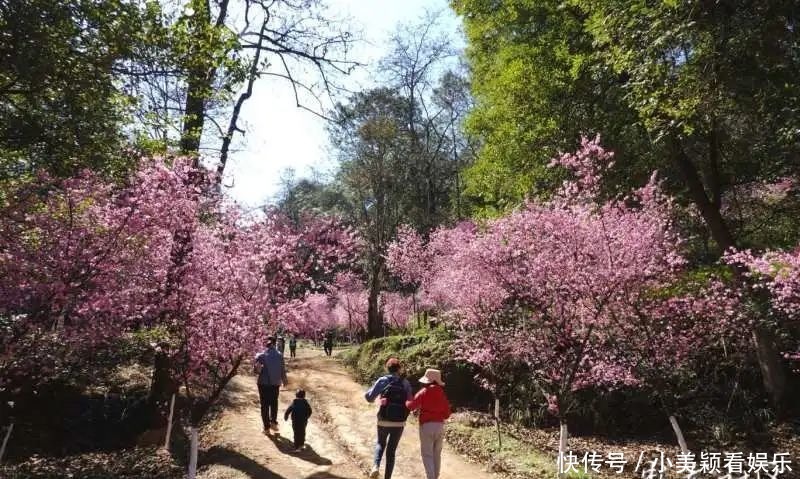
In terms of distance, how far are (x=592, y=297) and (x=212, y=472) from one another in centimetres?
686

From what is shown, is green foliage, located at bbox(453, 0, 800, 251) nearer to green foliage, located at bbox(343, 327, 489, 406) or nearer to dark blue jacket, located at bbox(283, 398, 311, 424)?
green foliage, located at bbox(343, 327, 489, 406)

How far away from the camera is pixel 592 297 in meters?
8.26

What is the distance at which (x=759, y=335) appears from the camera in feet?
37.7

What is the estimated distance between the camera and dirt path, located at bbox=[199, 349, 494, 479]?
27.4 feet

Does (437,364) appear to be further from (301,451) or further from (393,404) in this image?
(393,404)

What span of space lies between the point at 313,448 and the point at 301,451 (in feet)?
1.06

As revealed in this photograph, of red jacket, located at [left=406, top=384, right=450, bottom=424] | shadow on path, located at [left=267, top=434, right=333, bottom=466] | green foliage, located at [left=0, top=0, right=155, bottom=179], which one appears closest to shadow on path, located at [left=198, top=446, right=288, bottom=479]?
shadow on path, located at [left=267, top=434, right=333, bottom=466]

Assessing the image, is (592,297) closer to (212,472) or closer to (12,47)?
(212,472)

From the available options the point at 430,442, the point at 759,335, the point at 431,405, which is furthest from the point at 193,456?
the point at 759,335

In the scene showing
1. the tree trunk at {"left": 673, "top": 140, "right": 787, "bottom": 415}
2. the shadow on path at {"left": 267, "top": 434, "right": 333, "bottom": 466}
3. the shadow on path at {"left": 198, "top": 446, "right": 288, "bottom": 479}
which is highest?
the tree trunk at {"left": 673, "top": 140, "right": 787, "bottom": 415}

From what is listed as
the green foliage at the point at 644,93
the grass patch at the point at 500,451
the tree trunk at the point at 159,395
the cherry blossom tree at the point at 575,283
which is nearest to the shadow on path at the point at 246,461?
the tree trunk at the point at 159,395

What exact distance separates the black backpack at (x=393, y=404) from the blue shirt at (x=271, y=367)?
339 cm

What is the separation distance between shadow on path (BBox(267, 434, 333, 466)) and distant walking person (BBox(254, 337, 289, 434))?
408mm

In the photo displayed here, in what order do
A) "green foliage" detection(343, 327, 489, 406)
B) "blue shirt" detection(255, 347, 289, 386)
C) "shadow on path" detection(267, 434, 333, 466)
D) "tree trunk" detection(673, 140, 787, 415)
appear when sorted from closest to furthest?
"shadow on path" detection(267, 434, 333, 466) → "blue shirt" detection(255, 347, 289, 386) → "tree trunk" detection(673, 140, 787, 415) → "green foliage" detection(343, 327, 489, 406)
